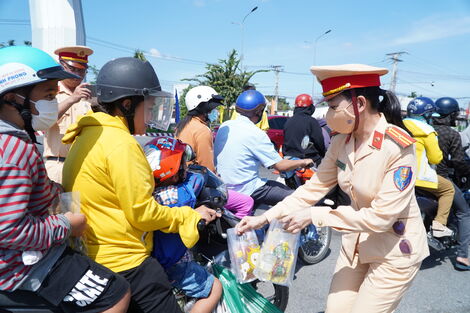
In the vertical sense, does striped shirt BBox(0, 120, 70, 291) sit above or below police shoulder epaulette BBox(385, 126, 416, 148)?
below

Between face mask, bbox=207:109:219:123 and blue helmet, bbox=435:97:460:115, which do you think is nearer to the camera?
face mask, bbox=207:109:219:123

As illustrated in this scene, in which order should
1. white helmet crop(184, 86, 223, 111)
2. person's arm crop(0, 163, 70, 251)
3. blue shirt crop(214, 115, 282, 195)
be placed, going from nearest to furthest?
1. person's arm crop(0, 163, 70, 251)
2. blue shirt crop(214, 115, 282, 195)
3. white helmet crop(184, 86, 223, 111)

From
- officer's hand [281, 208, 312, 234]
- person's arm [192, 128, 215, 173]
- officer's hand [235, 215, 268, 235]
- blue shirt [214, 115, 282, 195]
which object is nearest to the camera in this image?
officer's hand [281, 208, 312, 234]

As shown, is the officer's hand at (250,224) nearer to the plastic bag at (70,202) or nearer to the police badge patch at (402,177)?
the police badge patch at (402,177)

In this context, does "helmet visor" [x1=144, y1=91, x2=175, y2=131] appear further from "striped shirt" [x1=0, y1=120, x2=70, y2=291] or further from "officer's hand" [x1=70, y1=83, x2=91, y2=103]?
"officer's hand" [x1=70, y1=83, x2=91, y2=103]

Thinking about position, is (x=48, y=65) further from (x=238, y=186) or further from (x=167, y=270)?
(x=238, y=186)

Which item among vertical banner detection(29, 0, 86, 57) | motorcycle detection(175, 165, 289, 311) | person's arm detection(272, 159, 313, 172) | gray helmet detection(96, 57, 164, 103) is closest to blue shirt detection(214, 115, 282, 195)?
person's arm detection(272, 159, 313, 172)

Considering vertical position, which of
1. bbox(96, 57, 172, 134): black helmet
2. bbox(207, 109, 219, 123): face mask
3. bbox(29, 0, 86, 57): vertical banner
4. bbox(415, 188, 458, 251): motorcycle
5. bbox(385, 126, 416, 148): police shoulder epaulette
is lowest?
bbox(415, 188, 458, 251): motorcycle

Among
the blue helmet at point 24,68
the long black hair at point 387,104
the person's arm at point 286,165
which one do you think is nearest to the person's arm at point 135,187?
the blue helmet at point 24,68

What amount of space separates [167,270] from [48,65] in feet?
4.18

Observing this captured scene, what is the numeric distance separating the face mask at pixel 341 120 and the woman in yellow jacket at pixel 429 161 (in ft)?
7.98

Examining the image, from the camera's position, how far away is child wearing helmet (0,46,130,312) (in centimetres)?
127

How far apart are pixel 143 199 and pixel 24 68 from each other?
2.48 ft

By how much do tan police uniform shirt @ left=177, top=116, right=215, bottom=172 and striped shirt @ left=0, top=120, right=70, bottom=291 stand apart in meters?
2.17
